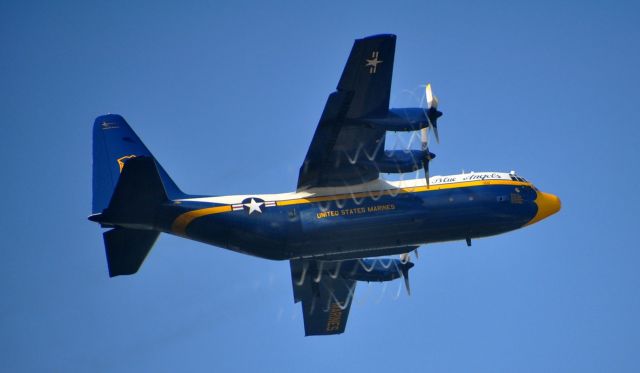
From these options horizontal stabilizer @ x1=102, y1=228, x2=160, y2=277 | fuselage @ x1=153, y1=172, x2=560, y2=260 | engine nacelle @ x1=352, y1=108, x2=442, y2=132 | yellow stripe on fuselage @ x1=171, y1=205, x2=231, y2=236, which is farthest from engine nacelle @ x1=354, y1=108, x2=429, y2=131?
horizontal stabilizer @ x1=102, y1=228, x2=160, y2=277

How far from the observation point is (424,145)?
1474 inches

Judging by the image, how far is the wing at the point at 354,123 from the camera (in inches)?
1375

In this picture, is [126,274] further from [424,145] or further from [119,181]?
[424,145]

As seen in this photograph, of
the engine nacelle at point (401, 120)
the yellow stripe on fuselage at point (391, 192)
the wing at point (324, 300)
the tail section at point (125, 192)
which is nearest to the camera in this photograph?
the tail section at point (125, 192)

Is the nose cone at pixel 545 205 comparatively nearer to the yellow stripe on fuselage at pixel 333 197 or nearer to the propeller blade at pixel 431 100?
the yellow stripe on fuselage at pixel 333 197

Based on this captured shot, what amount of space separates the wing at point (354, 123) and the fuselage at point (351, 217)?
0.60 m

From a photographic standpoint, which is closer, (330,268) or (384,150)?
(384,150)

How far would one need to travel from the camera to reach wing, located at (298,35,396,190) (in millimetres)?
34938

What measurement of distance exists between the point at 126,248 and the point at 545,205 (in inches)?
565

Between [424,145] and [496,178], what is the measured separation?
342 cm

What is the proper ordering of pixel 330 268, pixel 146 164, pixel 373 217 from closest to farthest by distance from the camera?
pixel 146 164, pixel 373 217, pixel 330 268

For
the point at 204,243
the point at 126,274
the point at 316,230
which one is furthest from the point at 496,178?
the point at 126,274

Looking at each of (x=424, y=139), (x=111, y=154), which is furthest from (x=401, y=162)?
(x=111, y=154)

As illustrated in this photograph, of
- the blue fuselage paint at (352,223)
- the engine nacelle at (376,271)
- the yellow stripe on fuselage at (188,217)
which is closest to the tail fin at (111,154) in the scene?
the yellow stripe on fuselage at (188,217)
